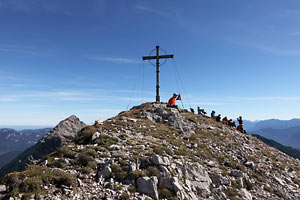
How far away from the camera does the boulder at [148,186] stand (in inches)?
347

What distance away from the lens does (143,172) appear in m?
9.87

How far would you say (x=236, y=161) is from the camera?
16.7m

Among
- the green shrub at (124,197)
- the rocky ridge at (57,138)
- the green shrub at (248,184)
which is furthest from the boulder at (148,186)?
the rocky ridge at (57,138)

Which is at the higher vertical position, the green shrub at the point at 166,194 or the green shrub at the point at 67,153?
the green shrub at the point at 67,153

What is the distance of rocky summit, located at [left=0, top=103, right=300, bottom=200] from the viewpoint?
8102mm

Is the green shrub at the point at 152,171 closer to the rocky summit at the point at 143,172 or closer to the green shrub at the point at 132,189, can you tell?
the rocky summit at the point at 143,172

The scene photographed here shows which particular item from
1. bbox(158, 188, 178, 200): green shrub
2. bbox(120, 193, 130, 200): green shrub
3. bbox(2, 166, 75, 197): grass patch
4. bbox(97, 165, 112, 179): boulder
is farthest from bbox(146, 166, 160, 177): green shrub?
bbox(2, 166, 75, 197): grass patch

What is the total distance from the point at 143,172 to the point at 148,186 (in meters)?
0.94

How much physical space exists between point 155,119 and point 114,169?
1384cm

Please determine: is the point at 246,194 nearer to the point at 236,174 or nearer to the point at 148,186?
the point at 236,174

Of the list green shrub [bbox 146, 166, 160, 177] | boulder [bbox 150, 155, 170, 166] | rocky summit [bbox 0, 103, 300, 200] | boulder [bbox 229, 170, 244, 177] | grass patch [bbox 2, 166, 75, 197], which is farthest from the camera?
boulder [bbox 229, 170, 244, 177]

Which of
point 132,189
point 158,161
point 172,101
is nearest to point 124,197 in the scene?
point 132,189

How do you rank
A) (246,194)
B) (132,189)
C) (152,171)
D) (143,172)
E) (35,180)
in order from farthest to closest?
→ (246,194), (152,171), (143,172), (132,189), (35,180)

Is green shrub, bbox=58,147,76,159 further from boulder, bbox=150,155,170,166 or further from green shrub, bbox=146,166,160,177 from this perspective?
boulder, bbox=150,155,170,166
